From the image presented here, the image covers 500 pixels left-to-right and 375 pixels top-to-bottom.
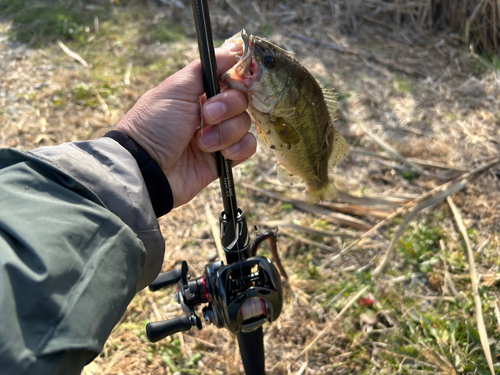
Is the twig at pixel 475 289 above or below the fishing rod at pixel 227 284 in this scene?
below

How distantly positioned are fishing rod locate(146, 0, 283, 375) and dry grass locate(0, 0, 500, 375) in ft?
3.31

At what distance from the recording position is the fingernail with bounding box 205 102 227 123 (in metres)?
1.60

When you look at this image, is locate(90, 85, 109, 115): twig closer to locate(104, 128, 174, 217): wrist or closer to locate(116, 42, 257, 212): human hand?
locate(116, 42, 257, 212): human hand

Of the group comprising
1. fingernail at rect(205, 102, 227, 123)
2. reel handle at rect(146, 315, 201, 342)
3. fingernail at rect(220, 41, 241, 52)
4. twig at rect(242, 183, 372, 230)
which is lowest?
twig at rect(242, 183, 372, 230)

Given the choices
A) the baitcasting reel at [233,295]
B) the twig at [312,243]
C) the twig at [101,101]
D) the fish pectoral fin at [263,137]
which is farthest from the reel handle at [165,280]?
the twig at [101,101]

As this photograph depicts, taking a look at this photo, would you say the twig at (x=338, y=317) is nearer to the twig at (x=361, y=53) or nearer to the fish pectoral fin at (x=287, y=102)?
the fish pectoral fin at (x=287, y=102)

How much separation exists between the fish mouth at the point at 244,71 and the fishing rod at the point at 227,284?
7.3 inches

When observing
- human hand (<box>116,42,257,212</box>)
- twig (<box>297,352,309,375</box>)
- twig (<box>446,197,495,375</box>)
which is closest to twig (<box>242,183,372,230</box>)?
twig (<box>446,197,495,375</box>)

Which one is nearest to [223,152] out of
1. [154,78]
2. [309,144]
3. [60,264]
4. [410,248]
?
[309,144]

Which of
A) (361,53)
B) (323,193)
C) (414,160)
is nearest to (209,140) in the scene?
(323,193)

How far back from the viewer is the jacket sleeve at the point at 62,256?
0.88 meters

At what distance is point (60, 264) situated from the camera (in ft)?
3.18

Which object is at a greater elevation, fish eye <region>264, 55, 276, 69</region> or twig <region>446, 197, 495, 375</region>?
fish eye <region>264, 55, 276, 69</region>

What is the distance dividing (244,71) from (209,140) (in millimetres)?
371
